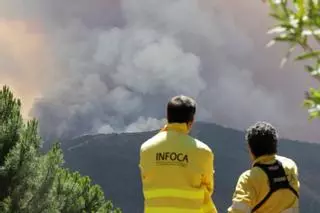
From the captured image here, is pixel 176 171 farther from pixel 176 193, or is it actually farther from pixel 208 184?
pixel 208 184

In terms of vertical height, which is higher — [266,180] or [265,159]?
[265,159]

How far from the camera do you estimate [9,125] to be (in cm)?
2377

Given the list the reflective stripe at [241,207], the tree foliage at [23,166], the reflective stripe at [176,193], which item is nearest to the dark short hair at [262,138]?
the reflective stripe at [241,207]

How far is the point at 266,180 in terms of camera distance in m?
5.31

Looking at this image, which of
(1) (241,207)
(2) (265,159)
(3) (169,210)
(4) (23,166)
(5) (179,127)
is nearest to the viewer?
(1) (241,207)

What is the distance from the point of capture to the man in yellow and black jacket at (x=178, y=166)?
17.7 ft

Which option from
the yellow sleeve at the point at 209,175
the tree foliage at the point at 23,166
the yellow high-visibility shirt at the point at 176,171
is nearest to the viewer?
the yellow high-visibility shirt at the point at 176,171

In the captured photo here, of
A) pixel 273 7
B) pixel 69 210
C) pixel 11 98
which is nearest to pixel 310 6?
pixel 273 7

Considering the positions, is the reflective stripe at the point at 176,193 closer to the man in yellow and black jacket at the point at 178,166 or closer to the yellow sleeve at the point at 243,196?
the man in yellow and black jacket at the point at 178,166

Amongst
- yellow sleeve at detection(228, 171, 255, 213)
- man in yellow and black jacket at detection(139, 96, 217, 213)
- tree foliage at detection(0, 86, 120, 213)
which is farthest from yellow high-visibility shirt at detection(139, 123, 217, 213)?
tree foliage at detection(0, 86, 120, 213)

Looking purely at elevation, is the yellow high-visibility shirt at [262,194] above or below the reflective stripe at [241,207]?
above

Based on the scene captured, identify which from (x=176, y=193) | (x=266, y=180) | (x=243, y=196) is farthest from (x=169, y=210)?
(x=266, y=180)

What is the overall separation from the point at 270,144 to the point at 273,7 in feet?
12.4

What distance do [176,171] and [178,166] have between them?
0.05 m
